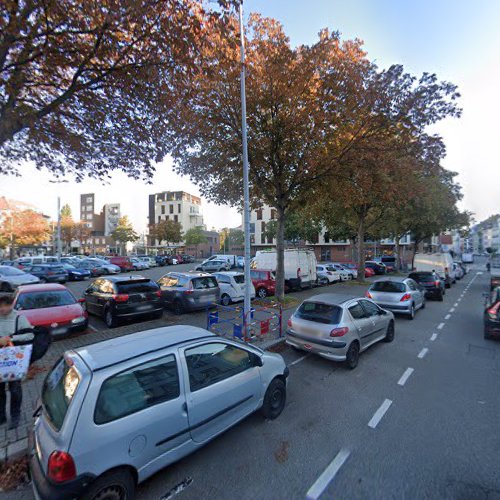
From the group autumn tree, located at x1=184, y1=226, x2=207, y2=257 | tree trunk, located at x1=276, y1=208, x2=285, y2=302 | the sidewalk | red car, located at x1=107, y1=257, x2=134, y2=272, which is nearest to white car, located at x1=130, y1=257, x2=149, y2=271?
red car, located at x1=107, y1=257, x2=134, y2=272

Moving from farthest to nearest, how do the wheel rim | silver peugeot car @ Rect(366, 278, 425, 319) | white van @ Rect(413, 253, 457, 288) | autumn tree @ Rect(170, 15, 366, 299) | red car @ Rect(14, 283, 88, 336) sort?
1. white van @ Rect(413, 253, 457, 288)
2. silver peugeot car @ Rect(366, 278, 425, 319)
3. autumn tree @ Rect(170, 15, 366, 299)
4. red car @ Rect(14, 283, 88, 336)
5. the wheel rim

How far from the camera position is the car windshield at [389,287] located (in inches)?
388

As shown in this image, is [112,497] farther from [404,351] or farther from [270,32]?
[270,32]

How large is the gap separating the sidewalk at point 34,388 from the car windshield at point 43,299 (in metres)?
1.02

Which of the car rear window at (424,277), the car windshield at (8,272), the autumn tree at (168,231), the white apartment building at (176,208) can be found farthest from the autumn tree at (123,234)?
the car rear window at (424,277)

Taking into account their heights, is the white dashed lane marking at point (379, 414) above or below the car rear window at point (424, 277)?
below

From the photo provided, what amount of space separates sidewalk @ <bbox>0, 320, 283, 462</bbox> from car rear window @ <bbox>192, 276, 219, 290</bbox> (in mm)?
1746

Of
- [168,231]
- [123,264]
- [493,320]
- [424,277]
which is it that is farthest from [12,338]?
[168,231]

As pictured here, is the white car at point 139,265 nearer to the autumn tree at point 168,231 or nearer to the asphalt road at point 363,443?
the autumn tree at point 168,231

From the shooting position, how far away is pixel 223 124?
10.7 meters

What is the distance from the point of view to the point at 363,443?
3393 mm

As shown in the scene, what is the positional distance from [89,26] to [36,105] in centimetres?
289

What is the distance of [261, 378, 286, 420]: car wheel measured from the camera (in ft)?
12.6

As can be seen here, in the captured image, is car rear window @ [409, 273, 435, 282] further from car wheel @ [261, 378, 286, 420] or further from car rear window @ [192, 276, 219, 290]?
car wheel @ [261, 378, 286, 420]
